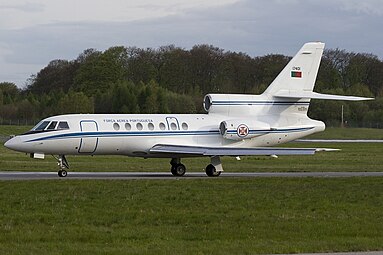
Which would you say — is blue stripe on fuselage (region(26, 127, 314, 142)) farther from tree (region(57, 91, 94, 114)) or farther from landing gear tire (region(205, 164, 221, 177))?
tree (region(57, 91, 94, 114))

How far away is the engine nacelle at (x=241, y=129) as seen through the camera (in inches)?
1404

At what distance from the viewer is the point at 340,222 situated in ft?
61.4

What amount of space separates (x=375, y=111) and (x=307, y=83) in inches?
2782

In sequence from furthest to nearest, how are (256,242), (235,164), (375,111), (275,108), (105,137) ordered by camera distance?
(375,111) → (235,164) → (275,108) → (105,137) → (256,242)

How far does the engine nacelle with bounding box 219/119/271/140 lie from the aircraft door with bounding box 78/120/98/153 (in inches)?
212

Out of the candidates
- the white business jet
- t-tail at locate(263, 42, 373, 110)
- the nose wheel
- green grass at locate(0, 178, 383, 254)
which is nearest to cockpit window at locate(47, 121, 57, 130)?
the white business jet

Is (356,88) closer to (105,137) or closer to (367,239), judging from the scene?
(105,137)

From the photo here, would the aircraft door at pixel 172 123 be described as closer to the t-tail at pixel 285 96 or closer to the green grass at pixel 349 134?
the t-tail at pixel 285 96

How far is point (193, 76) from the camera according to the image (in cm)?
10762

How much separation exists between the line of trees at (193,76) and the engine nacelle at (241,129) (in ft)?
170

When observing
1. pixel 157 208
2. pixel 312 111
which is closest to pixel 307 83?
pixel 157 208

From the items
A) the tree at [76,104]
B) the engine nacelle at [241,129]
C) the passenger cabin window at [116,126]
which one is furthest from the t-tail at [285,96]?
the tree at [76,104]

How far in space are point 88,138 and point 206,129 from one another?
203 inches

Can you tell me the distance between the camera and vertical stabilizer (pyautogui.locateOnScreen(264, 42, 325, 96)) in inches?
1502
